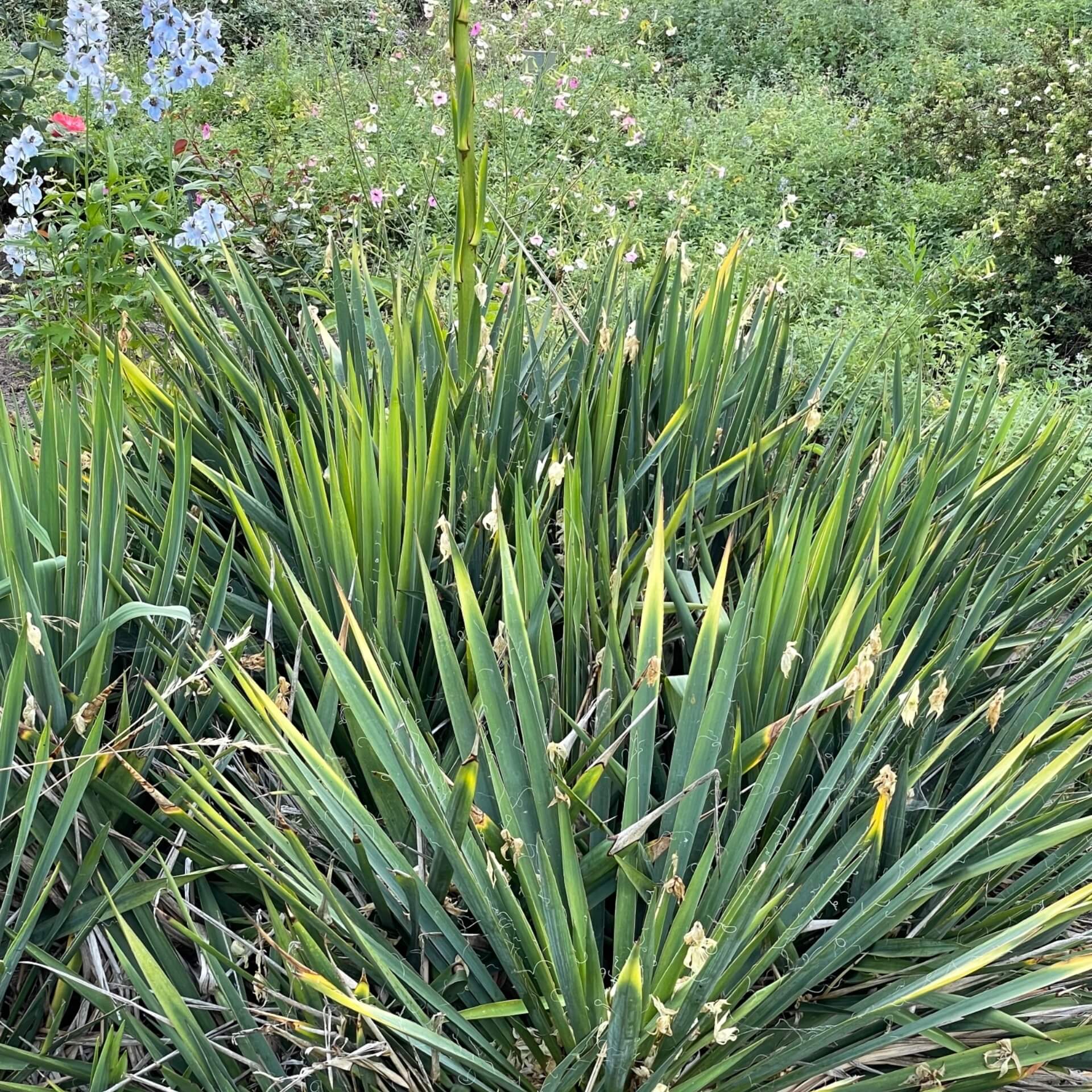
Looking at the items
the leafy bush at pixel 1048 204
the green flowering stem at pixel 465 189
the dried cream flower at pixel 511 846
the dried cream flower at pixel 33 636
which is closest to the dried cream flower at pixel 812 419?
the green flowering stem at pixel 465 189

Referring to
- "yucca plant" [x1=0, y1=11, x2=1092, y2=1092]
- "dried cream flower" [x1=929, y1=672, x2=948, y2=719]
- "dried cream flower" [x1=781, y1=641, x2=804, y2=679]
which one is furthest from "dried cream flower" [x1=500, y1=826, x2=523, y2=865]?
"dried cream flower" [x1=929, y1=672, x2=948, y2=719]

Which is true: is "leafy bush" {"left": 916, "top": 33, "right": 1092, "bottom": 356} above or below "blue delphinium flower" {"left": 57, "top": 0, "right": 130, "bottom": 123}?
below

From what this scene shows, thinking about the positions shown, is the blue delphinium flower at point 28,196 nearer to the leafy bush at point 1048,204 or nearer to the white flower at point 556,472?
the white flower at point 556,472

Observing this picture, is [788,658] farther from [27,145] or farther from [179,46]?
[27,145]

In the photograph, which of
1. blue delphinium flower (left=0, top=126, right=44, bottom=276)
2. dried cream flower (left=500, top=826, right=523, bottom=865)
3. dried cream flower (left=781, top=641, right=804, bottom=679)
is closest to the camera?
dried cream flower (left=500, top=826, right=523, bottom=865)

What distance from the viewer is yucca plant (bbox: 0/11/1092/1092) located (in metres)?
0.92

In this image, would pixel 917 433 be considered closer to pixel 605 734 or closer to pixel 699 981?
pixel 605 734

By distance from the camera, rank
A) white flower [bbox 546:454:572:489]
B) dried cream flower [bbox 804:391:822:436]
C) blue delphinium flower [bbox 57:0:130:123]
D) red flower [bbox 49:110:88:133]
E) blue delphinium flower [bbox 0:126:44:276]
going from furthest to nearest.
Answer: red flower [bbox 49:110:88:133]
blue delphinium flower [bbox 0:126:44:276]
blue delphinium flower [bbox 57:0:130:123]
dried cream flower [bbox 804:391:822:436]
white flower [bbox 546:454:572:489]

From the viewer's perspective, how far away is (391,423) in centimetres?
138

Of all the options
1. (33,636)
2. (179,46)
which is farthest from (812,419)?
(179,46)

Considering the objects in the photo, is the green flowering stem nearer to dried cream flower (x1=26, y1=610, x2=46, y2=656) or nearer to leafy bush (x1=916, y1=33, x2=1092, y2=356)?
dried cream flower (x1=26, y1=610, x2=46, y2=656)

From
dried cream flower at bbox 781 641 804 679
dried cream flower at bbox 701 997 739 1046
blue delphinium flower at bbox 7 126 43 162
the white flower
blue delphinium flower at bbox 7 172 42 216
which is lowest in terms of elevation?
dried cream flower at bbox 701 997 739 1046

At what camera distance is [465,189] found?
144cm

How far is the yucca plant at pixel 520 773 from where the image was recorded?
3.01 ft
